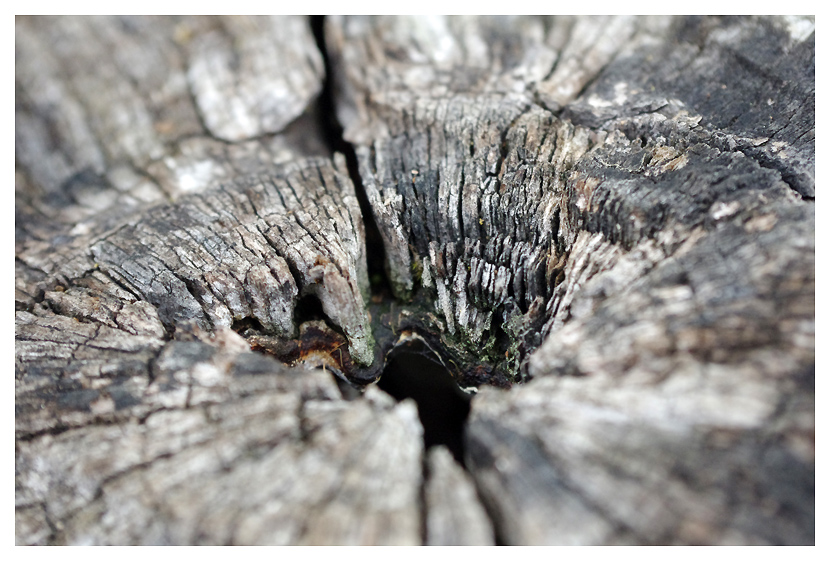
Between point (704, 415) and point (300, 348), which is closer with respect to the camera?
point (704, 415)

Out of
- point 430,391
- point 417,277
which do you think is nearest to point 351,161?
point 417,277

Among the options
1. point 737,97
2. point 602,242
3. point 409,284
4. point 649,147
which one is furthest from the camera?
point 409,284

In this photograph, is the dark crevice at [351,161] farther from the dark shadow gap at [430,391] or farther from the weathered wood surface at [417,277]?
the dark shadow gap at [430,391]

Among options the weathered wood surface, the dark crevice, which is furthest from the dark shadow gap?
the dark crevice

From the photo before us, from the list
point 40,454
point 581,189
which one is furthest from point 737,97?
point 40,454

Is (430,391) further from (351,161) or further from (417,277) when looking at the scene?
(351,161)

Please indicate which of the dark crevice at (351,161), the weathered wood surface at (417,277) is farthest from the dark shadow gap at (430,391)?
the dark crevice at (351,161)

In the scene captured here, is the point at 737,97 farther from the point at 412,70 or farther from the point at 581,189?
the point at 412,70
